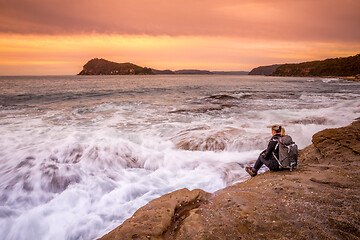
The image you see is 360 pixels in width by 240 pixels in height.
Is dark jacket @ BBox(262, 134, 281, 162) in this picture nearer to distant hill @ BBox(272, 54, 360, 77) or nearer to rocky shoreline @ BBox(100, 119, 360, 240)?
rocky shoreline @ BBox(100, 119, 360, 240)

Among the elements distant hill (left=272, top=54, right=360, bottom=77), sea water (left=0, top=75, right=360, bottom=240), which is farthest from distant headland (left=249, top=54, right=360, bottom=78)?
sea water (left=0, top=75, right=360, bottom=240)

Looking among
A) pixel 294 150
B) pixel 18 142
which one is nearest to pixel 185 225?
pixel 294 150

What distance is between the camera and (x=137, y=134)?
9148 mm

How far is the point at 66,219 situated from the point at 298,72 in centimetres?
18836

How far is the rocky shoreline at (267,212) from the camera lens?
8.09 ft

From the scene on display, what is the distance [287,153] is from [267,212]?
2154mm

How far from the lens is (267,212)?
113 inches

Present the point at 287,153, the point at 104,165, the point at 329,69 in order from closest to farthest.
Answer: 1. the point at 287,153
2. the point at 104,165
3. the point at 329,69

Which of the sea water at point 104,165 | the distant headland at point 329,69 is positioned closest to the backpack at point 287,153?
the sea water at point 104,165

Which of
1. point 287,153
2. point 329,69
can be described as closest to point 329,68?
point 329,69

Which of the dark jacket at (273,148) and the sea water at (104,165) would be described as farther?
the dark jacket at (273,148)

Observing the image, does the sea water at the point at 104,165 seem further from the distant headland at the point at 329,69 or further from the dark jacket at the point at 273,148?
the distant headland at the point at 329,69

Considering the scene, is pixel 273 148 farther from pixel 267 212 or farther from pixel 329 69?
pixel 329 69

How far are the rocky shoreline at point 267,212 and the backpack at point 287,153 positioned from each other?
11.2 inches
